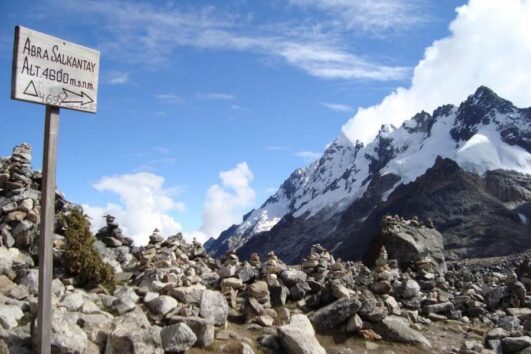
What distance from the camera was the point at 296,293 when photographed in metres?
16.7

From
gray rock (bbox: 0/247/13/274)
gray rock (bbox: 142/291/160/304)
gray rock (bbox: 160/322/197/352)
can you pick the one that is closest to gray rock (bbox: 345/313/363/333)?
gray rock (bbox: 160/322/197/352)

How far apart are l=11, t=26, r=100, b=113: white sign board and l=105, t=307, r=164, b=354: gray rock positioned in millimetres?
4434

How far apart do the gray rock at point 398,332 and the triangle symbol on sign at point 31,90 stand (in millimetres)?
10326

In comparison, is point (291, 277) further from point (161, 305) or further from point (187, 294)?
point (161, 305)

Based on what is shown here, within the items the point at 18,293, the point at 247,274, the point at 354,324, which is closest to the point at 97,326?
the point at 18,293

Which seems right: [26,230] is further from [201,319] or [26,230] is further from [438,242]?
[438,242]

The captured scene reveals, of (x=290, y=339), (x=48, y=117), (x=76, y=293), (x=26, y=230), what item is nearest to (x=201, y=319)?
(x=290, y=339)

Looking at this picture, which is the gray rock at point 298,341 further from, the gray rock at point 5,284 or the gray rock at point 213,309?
the gray rock at point 5,284

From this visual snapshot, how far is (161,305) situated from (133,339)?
2.66 m

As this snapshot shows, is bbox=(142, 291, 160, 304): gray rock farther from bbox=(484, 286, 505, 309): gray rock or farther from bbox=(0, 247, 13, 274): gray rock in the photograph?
bbox=(484, 286, 505, 309): gray rock

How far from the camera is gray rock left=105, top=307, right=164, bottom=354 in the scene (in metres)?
10.8

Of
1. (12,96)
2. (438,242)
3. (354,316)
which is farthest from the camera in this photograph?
(438,242)

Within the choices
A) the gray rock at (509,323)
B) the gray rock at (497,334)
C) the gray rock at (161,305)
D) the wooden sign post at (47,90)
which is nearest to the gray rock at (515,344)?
the gray rock at (497,334)

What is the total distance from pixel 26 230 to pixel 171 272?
4.69m
